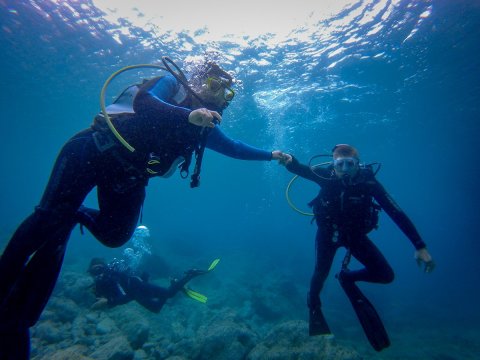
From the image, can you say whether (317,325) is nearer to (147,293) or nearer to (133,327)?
(147,293)

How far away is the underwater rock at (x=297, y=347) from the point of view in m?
5.46

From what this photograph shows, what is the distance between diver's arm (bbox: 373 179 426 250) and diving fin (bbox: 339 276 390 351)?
51.3 inches

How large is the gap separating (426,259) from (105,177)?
4.96 m

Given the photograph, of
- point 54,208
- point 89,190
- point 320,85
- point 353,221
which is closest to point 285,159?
point 353,221

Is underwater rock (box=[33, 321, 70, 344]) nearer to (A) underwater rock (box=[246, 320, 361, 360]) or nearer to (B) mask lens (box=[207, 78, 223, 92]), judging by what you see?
(A) underwater rock (box=[246, 320, 361, 360])

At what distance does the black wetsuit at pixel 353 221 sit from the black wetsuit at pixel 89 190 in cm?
289

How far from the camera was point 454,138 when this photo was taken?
35562 millimetres

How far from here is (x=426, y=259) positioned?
4.45 metres

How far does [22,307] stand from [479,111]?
36087mm

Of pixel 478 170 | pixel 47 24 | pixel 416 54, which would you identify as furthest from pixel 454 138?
pixel 47 24

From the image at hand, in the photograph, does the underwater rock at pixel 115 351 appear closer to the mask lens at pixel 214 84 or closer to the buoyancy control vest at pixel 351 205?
the buoyancy control vest at pixel 351 205

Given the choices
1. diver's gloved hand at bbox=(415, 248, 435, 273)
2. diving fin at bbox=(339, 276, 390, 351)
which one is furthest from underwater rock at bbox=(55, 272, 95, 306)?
diver's gloved hand at bbox=(415, 248, 435, 273)

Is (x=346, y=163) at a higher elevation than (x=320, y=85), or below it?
below

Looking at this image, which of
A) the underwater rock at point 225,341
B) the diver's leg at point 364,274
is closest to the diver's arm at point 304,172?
the diver's leg at point 364,274
